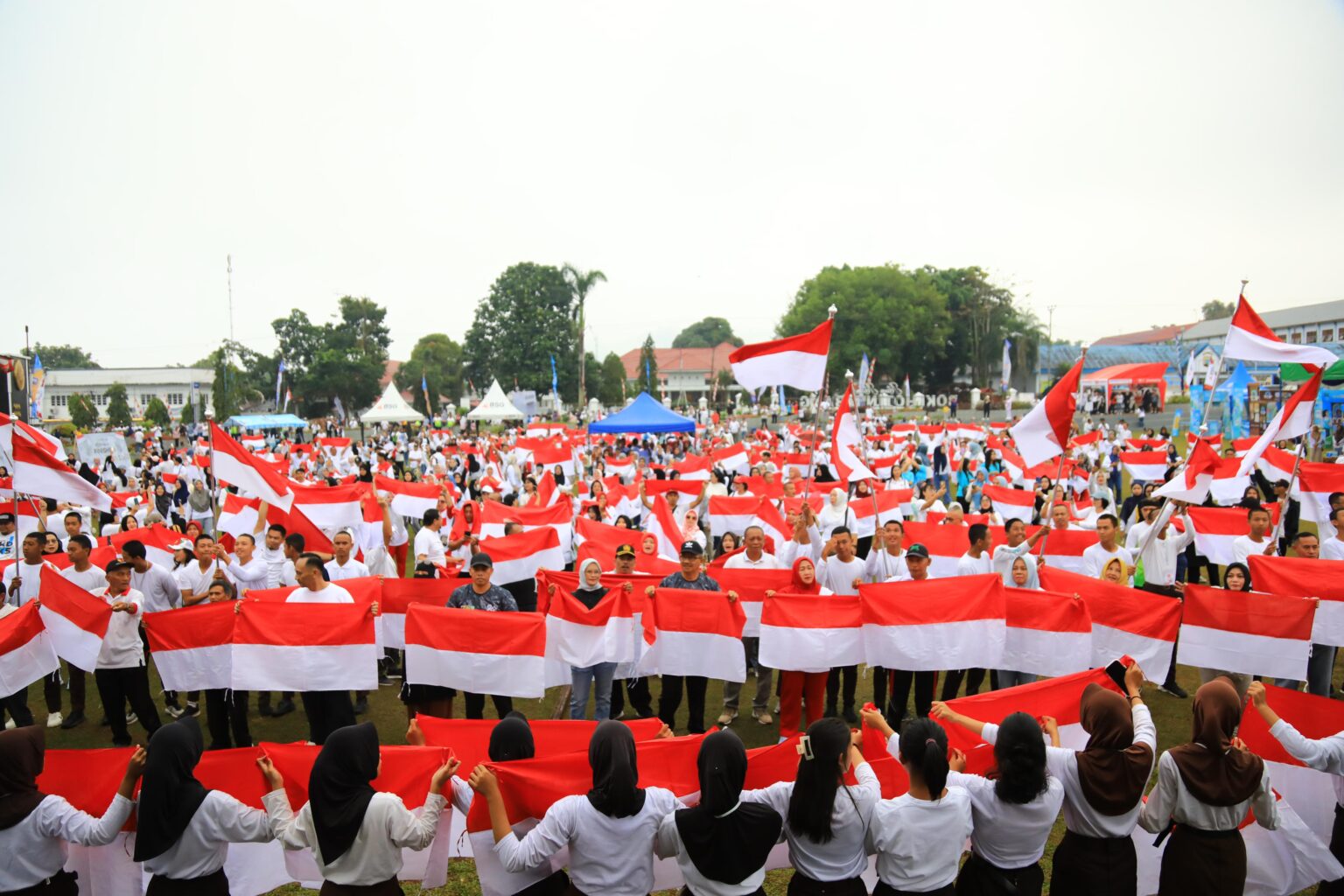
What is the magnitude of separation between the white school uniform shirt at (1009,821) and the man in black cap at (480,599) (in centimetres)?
454

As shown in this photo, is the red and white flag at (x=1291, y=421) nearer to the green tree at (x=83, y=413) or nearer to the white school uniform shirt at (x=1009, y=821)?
the white school uniform shirt at (x=1009, y=821)

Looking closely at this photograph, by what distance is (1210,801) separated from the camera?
4352 millimetres

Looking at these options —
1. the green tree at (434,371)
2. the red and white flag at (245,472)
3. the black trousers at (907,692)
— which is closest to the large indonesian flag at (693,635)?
the black trousers at (907,692)

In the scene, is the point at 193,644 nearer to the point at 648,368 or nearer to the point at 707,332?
the point at 648,368

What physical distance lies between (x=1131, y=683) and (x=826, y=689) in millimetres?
4065

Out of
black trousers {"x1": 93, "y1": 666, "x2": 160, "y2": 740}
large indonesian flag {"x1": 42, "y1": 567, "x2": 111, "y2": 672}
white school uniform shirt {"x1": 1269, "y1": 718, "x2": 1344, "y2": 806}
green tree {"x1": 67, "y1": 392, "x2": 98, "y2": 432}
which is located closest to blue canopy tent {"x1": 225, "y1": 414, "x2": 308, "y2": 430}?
green tree {"x1": 67, "y1": 392, "x2": 98, "y2": 432}

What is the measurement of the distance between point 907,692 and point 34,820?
269 inches

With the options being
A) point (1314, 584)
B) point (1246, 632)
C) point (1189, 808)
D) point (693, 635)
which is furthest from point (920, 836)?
point (1314, 584)

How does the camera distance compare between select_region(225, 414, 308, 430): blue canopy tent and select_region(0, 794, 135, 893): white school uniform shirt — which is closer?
select_region(0, 794, 135, 893): white school uniform shirt

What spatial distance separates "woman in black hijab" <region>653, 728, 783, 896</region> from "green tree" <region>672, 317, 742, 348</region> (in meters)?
165

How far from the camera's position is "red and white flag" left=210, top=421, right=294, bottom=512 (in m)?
10.1

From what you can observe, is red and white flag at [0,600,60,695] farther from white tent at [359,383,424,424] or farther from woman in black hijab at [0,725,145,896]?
white tent at [359,383,424,424]

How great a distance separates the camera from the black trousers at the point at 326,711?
773cm

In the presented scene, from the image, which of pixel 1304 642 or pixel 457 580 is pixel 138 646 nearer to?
pixel 457 580
